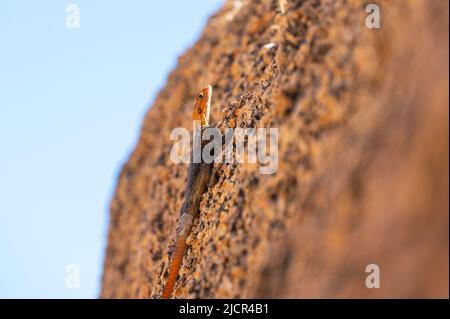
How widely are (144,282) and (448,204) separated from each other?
37.5ft

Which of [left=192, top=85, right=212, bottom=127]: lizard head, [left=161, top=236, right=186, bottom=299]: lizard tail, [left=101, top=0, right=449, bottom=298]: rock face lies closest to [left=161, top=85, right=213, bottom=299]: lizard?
[left=161, top=236, right=186, bottom=299]: lizard tail

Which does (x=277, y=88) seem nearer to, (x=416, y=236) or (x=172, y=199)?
(x=416, y=236)

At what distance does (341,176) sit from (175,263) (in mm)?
5252

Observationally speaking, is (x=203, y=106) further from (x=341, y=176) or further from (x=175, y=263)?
(x=341, y=176)

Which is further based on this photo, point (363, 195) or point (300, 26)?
point (300, 26)

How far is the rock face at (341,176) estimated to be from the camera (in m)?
4.46

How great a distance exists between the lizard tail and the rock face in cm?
15

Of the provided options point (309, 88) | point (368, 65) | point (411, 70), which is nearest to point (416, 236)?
point (411, 70)

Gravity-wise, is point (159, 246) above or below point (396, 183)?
below

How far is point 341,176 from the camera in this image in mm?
5430

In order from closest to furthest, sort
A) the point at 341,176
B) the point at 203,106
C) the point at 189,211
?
the point at 341,176, the point at 189,211, the point at 203,106

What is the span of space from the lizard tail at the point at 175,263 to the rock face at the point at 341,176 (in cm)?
15

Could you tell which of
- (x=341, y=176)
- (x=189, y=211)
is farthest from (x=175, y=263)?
(x=341, y=176)

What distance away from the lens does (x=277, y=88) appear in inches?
321
